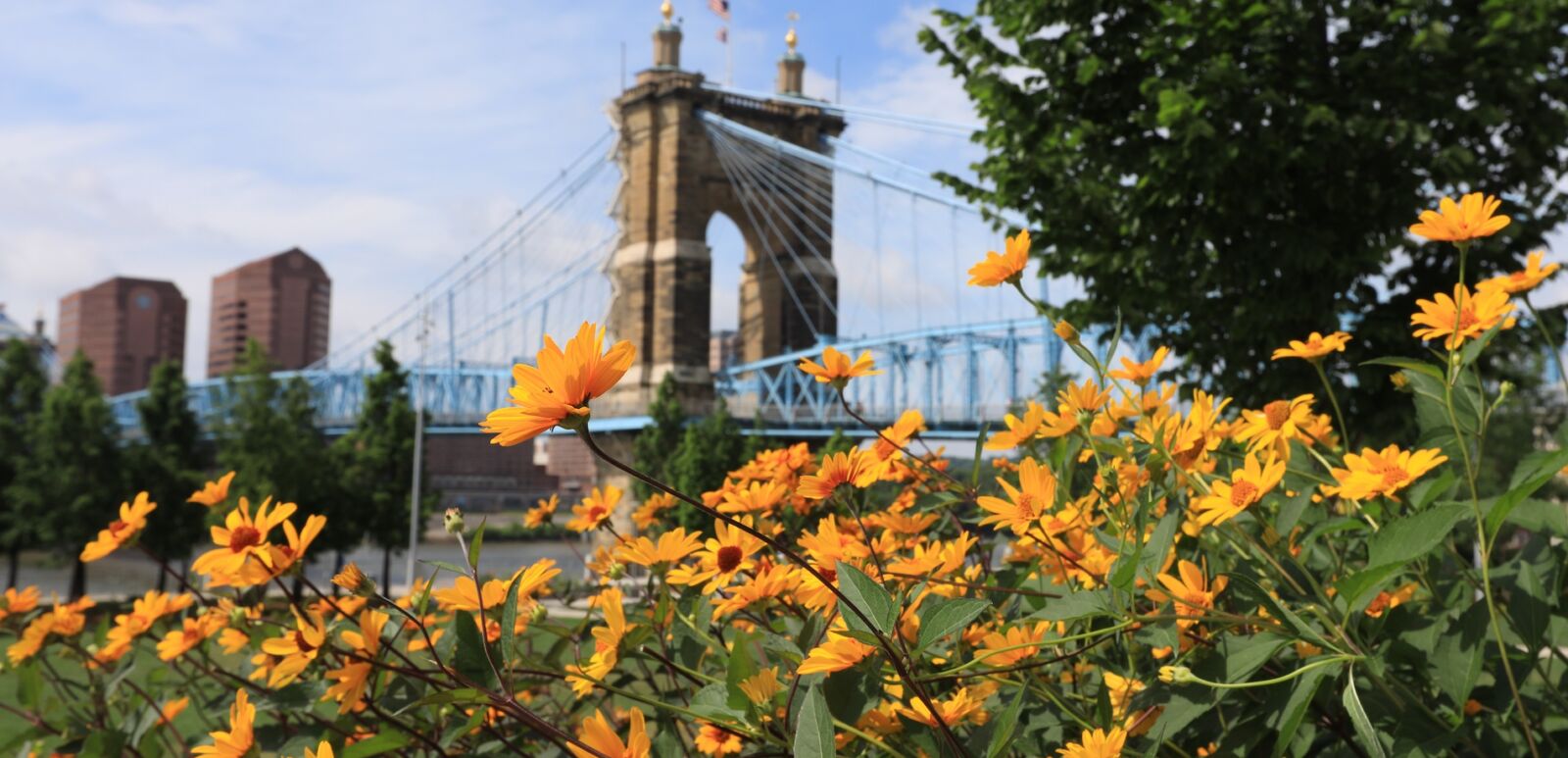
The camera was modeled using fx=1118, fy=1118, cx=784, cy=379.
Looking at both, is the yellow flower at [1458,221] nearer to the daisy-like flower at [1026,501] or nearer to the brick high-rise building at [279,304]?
the daisy-like flower at [1026,501]

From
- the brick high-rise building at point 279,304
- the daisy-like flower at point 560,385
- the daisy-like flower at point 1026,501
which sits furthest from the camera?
the brick high-rise building at point 279,304

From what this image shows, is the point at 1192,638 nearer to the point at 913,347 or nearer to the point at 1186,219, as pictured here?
the point at 1186,219

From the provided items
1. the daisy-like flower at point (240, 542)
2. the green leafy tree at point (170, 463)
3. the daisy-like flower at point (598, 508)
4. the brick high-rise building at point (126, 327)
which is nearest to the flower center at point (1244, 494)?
the daisy-like flower at point (598, 508)

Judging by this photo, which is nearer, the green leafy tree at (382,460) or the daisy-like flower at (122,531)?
the daisy-like flower at (122,531)

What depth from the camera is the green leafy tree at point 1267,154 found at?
673 centimetres

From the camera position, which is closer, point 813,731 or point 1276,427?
point 813,731

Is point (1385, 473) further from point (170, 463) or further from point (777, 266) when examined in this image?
point (777, 266)

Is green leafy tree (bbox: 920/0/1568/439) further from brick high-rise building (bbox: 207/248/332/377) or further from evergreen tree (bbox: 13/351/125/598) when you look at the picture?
brick high-rise building (bbox: 207/248/332/377)

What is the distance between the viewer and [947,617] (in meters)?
1.12

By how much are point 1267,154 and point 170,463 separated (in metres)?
27.4

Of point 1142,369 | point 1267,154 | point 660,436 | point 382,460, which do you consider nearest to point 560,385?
point 1142,369

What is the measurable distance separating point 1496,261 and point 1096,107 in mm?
2703

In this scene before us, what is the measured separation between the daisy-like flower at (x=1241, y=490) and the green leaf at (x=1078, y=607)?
0.49 ft

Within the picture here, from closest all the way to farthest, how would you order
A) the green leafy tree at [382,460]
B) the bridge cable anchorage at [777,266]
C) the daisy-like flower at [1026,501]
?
the daisy-like flower at [1026,501] → the green leafy tree at [382,460] → the bridge cable anchorage at [777,266]
